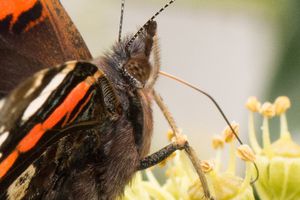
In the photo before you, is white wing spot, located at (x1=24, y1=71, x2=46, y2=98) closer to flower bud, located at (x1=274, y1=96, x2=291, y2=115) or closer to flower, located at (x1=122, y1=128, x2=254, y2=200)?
flower, located at (x1=122, y1=128, x2=254, y2=200)

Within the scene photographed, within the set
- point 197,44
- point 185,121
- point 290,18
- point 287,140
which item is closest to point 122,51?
point 287,140

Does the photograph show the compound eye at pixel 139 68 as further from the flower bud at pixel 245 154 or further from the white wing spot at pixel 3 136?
the white wing spot at pixel 3 136

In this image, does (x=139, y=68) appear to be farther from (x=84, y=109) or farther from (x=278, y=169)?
(x=278, y=169)

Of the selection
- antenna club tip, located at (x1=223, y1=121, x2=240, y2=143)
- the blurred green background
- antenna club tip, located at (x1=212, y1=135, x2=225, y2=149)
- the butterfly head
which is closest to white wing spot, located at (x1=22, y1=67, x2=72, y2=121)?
the butterfly head

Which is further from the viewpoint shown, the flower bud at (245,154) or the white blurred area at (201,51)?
the white blurred area at (201,51)

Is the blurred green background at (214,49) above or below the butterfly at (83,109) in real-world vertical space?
below

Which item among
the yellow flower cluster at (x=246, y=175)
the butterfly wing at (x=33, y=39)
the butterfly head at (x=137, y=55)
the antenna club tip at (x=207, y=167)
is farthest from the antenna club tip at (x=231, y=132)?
the butterfly wing at (x=33, y=39)

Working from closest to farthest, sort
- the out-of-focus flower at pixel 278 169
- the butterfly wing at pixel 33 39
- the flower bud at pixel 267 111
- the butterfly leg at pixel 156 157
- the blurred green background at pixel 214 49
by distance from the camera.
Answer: the butterfly wing at pixel 33 39
the butterfly leg at pixel 156 157
the out-of-focus flower at pixel 278 169
the flower bud at pixel 267 111
the blurred green background at pixel 214 49
